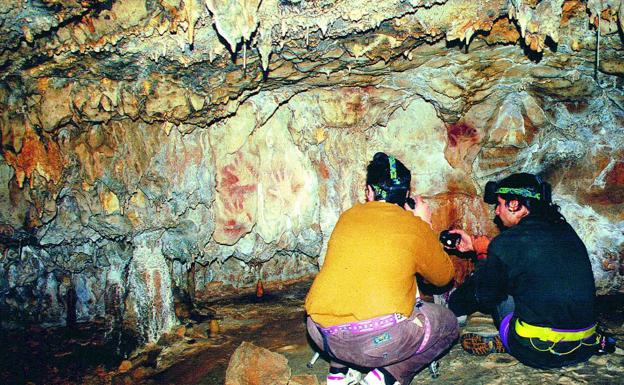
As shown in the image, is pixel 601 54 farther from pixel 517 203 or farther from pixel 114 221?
pixel 114 221

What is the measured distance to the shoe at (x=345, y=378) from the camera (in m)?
3.25

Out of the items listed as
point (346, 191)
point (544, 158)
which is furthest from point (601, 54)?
point (346, 191)

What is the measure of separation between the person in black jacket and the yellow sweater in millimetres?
522

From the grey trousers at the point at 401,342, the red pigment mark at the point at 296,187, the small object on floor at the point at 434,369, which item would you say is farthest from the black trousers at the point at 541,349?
the red pigment mark at the point at 296,187

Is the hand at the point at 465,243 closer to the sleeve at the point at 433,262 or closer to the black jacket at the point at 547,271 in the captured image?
the black jacket at the point at 547,271

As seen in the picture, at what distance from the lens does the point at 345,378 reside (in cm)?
328

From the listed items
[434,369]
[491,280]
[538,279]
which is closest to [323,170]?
[434,369]

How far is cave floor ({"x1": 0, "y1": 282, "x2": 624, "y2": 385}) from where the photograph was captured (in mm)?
3395

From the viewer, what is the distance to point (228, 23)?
11.2 ft

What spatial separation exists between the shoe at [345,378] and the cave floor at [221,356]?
549mm

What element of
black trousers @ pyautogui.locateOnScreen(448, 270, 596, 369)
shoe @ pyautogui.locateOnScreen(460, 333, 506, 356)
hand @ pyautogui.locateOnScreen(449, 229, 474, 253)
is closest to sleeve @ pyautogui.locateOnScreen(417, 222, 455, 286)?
black trousers @ pyautogui.locateOnScreen(448, 270, 596, 369)

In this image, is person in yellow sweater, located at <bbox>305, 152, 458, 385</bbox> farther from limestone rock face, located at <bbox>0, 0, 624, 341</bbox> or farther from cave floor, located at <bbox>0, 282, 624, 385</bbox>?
limestone rock face, located at <bbox>0, 0, 624, 341</bbox>

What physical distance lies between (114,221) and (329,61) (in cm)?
381

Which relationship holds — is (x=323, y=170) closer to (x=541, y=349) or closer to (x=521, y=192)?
(x=521, y=192)
